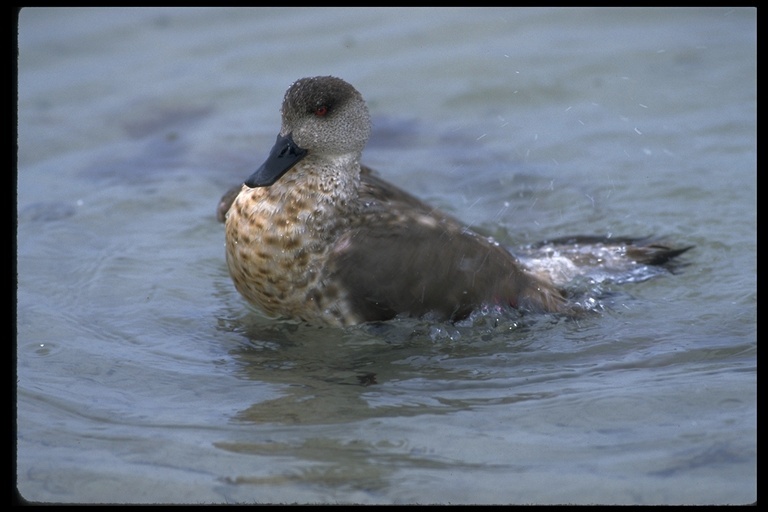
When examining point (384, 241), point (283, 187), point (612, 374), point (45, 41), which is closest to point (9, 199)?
point (283, 187)

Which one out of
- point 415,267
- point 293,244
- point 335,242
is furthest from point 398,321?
point 293,244

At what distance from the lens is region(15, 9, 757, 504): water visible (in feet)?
12.3

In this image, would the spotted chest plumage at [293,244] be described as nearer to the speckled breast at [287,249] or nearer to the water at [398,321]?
the speckled breast at [287,249]

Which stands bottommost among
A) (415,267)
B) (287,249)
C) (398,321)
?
(398,321)

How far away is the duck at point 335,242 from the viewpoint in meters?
4.61

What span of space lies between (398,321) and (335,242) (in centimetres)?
45

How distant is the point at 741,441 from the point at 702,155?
10.7ft

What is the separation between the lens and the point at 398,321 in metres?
4.69

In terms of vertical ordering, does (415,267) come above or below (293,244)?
below

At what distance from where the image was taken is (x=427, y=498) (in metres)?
3.55

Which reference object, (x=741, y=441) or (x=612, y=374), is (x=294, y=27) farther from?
(x=741, y=441)

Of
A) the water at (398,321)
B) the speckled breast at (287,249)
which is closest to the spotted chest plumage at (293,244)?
the speckled breast at (287,249)

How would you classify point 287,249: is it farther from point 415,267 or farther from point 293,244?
point 415,267

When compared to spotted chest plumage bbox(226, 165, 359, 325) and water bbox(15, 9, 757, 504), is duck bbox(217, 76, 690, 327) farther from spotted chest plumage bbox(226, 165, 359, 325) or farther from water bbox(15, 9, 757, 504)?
water bbox(15, 9, 757, 504)
